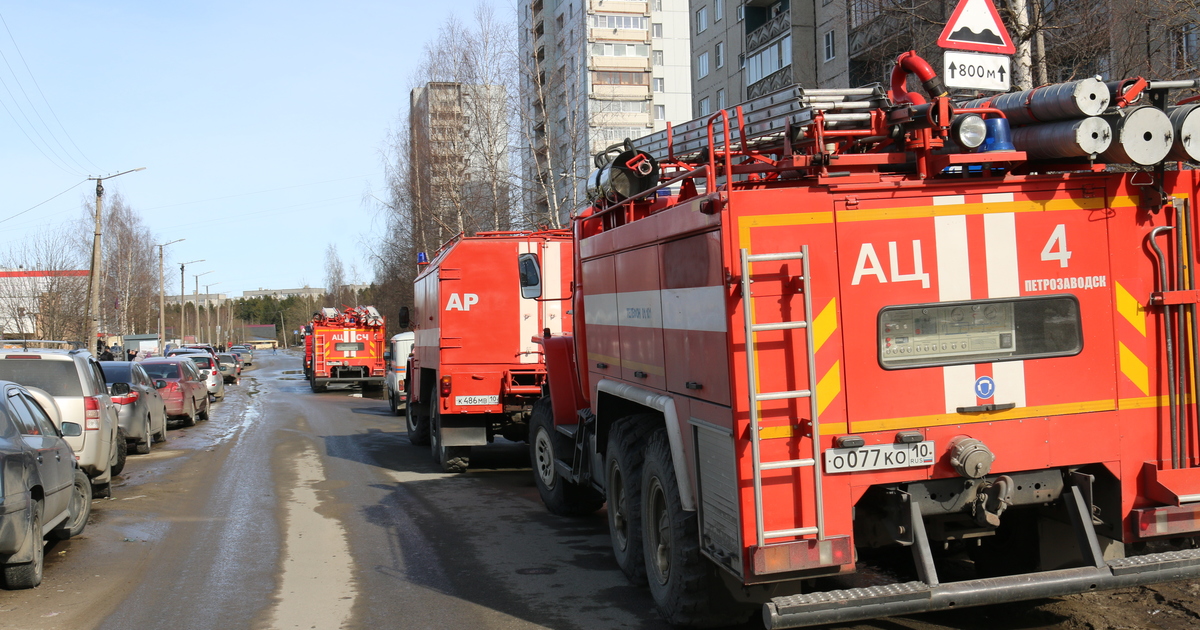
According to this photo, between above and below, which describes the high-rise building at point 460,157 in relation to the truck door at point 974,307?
above

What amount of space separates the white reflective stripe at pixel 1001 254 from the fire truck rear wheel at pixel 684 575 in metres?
2.02

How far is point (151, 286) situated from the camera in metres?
71.6

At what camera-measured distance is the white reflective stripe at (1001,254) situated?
187 inches

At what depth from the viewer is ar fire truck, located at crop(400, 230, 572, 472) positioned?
1254 cm

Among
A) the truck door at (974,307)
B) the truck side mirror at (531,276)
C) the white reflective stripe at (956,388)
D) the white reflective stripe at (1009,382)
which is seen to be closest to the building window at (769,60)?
the truck side mirror at (531,276)

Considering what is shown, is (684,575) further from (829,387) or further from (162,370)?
(162,370)

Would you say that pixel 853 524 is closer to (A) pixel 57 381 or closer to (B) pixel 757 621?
(B) pixel 757 621

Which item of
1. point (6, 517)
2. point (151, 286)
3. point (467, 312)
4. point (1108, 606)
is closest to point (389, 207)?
point (467, 312)

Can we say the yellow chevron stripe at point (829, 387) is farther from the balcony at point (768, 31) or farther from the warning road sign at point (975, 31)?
the balcony at point (768, 31)

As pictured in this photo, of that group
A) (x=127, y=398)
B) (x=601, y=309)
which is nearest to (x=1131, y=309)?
(x=601, y=309)

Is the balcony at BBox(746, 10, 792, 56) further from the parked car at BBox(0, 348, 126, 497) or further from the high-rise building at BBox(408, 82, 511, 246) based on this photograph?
the parked car at BBox(0, 348, 126, 497)

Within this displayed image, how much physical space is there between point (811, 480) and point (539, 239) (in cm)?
842

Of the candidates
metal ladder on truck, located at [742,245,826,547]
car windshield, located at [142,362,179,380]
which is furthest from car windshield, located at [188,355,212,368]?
metal ladder on truck, located at [742,245,826,547]

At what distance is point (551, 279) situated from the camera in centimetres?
1262
